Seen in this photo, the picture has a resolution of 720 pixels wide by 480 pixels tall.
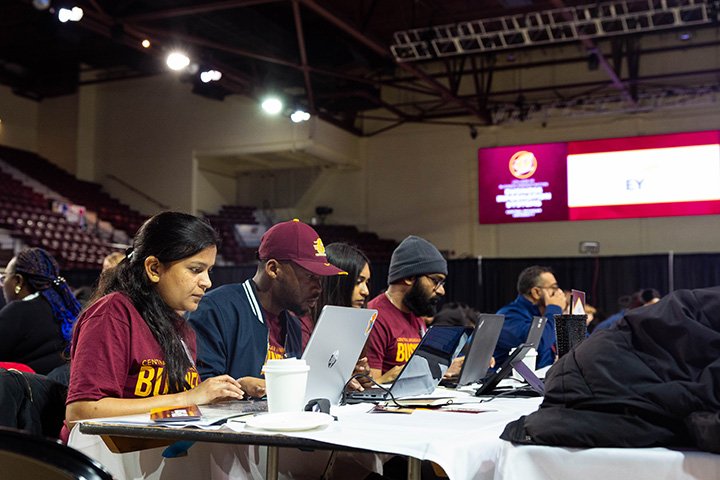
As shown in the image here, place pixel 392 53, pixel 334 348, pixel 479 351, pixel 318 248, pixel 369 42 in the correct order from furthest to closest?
1. pixel 392 53
2. pixel 369 42
3. pixel 479 351
4. pixel 318 248
5. pixel 334 348

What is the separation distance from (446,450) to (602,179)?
38.0 ft

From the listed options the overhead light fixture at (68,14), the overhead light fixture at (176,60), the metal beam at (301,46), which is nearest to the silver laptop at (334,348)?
the overhead light fixture at (68,14)

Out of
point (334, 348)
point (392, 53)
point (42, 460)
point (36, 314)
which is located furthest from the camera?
point (392, 53)

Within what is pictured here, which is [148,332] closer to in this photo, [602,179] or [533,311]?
[533,311]

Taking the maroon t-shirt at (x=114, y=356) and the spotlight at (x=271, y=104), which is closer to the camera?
the maroon t-shirt at (x=114, y=356)

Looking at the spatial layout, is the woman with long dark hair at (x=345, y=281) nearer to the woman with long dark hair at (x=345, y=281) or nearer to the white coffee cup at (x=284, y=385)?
the woman with long dark hair at (x=345, y=281)

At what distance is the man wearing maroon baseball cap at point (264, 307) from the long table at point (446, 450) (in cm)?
62

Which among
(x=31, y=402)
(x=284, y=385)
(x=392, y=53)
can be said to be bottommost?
(x=31, y=402)

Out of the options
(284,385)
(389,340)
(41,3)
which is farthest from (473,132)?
(284,385)

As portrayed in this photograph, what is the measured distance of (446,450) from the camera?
141cm

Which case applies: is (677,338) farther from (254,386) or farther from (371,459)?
(371,459)

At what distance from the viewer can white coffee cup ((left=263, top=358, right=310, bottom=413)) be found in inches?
65.9

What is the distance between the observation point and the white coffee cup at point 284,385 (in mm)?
1674

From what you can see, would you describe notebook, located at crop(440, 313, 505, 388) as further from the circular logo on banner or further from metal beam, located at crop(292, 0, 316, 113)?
the circular logo on banner
